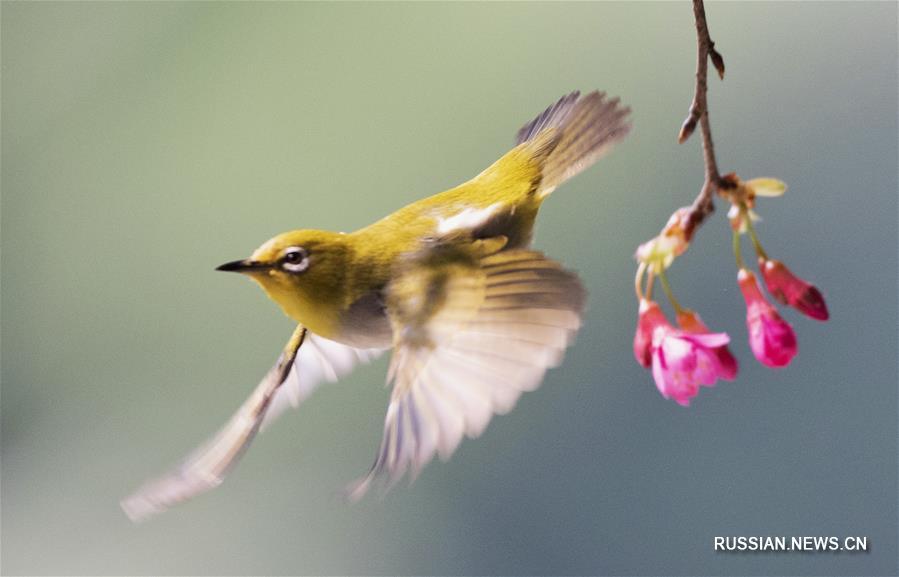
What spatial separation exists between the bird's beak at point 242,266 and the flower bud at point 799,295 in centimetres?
27

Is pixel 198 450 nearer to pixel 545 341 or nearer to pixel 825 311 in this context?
pixel 545 341

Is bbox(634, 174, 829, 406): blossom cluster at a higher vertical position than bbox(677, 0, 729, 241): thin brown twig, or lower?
lower

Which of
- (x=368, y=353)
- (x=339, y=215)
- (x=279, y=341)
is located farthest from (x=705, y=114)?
(x=279, y=341)

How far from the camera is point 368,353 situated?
0.71m

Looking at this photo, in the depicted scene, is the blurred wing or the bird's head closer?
the bird's head

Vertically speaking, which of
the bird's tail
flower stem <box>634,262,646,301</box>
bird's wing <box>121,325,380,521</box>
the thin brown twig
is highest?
the bird's tail

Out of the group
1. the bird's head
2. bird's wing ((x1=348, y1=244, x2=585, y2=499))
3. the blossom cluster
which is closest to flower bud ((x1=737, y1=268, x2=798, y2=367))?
the blossom cluster

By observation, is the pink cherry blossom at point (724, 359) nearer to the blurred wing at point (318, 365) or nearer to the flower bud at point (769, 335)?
the flower bud at point (769, 335)

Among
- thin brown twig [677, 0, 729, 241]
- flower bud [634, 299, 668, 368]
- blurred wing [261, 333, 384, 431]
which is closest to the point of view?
thin brown twig [677, 0, 729, 241]

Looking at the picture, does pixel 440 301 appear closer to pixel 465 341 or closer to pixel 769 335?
pixel 465 341

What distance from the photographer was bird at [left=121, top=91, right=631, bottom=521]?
1.61 ft

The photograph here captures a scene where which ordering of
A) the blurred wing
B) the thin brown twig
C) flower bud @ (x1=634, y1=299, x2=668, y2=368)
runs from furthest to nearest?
the blurred wing < flower bud @ (x1=634, y1=299, x2=668, y2=368) < the thin brown twig

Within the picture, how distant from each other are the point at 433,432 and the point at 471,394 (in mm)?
27

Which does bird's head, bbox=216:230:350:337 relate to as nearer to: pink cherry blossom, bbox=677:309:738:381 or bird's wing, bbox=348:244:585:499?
bird's wing, bbox=348:244:585:499
